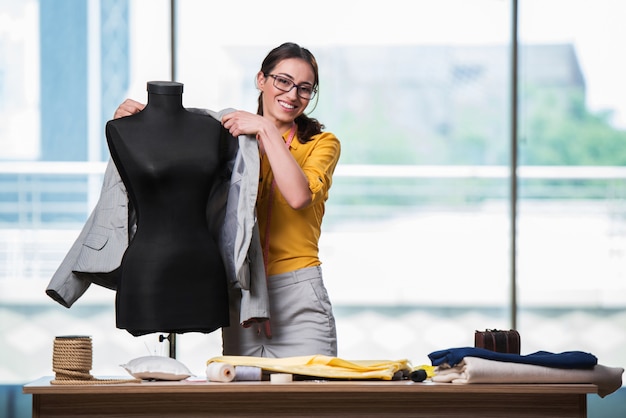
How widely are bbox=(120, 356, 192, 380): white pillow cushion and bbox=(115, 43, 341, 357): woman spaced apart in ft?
1.42

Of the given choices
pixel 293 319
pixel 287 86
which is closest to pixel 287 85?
pixel 287 86

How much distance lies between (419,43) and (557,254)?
112 centimetres

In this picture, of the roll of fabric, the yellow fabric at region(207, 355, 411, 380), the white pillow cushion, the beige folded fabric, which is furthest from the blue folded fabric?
the white pillow cushion

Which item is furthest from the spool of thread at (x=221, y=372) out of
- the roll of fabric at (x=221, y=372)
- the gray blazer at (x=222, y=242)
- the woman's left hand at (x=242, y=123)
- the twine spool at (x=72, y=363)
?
the woman's left hand at (x=242, y=123)

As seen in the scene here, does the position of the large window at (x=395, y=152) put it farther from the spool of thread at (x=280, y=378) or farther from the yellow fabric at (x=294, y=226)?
the spool of thread at (x=280, y=378)

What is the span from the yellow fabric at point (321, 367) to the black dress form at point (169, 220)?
0.25m

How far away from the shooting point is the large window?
453 cm

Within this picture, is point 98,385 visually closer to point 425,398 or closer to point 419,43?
point 425,398

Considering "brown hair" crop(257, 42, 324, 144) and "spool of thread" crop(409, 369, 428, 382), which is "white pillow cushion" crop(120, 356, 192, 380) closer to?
"spool of thread" crop(409, 369, 428, 382)

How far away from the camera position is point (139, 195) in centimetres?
276

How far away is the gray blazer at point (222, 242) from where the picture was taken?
2777 millimetres

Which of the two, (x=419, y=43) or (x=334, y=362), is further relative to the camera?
(x=419, y=43)

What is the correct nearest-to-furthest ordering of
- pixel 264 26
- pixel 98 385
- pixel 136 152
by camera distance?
pixel 98 385
pixel 136 152
pixel 264 26

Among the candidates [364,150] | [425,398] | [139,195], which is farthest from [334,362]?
[364,150]
